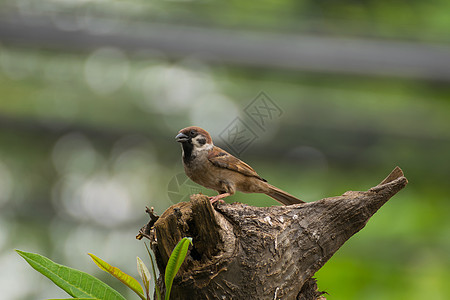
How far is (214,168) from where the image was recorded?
2.84 meters

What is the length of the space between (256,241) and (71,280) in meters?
0.69

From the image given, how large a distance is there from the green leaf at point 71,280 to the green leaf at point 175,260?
0.20 m

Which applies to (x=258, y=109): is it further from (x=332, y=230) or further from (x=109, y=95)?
(x=109, y=95)

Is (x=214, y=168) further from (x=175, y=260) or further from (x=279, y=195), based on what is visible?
(x=175, y=260)

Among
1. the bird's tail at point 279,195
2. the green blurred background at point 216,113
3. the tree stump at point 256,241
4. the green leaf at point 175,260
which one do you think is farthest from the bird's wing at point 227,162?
the green blurred background at point 216,113

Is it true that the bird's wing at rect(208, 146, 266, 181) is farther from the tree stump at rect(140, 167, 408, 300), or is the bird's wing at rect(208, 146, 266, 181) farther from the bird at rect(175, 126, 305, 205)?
the tree stump at rect(140, 167, 408, 300)

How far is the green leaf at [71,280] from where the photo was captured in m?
1.73

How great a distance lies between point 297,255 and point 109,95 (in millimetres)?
3855

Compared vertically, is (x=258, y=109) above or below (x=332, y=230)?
above

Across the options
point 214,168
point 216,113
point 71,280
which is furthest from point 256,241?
point 216,113

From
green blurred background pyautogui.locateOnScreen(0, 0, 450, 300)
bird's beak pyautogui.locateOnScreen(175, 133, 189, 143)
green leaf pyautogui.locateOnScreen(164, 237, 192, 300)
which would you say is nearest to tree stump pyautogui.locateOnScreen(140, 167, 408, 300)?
green leaf pyautogui.locateOnScreen(164, 237, 192, 300)

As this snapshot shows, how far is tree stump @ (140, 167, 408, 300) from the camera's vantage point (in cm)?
183

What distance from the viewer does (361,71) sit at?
Result: 508 centimetres

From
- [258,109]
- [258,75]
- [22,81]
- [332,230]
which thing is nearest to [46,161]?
[22,81]
